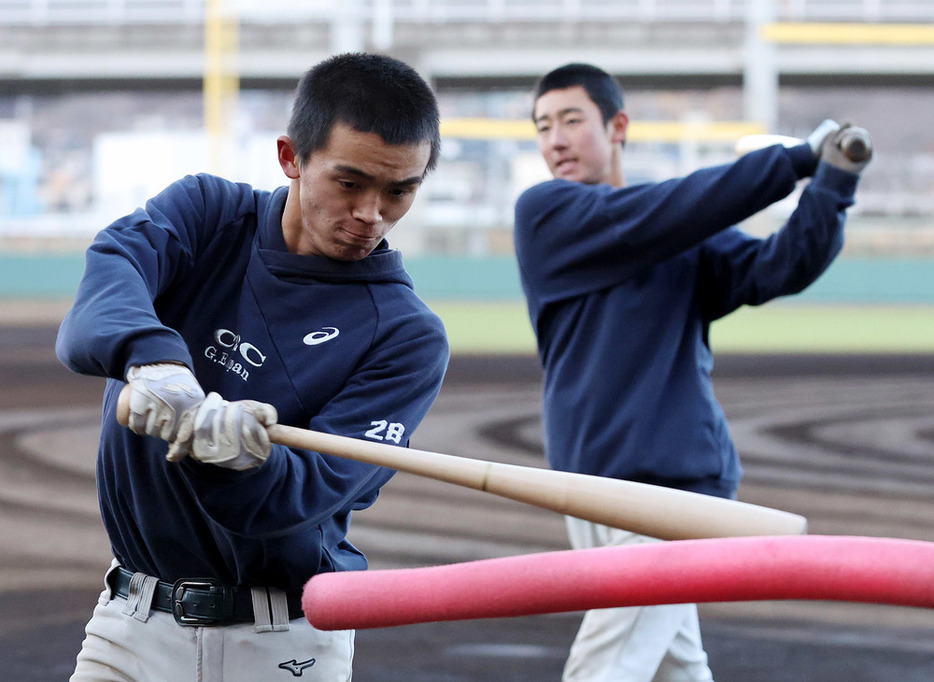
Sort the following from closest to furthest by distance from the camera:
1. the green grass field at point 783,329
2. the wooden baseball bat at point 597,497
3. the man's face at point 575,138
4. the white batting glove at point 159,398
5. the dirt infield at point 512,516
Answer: the white batting glove at point 159,398 < the wooden baseball bat at point 597,497 < the man's face at point 575,138 < the dirt infield at point 512,516 < the green grass field at point 783,329

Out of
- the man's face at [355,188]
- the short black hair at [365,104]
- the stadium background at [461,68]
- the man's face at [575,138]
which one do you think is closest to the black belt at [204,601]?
the man's face at [355,188]

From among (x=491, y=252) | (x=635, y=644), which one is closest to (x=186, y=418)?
(x=635, y=644)

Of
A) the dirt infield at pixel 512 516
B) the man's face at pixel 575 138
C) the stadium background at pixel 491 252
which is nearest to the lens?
the man's face at pixel 575 138

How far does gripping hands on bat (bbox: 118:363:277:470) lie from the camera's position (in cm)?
151

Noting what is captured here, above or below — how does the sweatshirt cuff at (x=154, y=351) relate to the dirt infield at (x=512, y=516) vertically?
above

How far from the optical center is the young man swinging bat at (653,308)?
9.19 feet

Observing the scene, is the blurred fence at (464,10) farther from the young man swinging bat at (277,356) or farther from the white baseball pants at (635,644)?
the young man swinging bat at (277,356)

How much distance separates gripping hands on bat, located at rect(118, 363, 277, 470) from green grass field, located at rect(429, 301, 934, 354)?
500 inches

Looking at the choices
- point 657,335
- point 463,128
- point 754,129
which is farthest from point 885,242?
point 657,335

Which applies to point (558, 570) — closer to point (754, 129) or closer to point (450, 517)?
point (450, 517)

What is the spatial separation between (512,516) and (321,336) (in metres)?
4.54

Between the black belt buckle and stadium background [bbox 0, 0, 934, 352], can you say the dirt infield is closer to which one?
the black belt buckle

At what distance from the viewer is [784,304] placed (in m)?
22.2

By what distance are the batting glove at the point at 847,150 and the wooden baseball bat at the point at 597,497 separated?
132 centimetres
